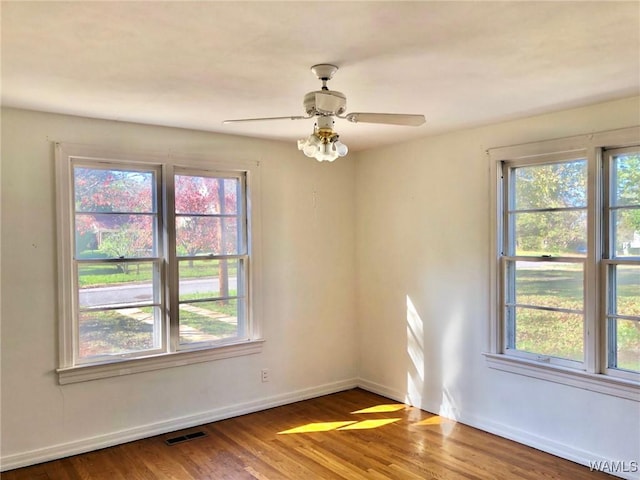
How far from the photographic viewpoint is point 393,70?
2586 mm

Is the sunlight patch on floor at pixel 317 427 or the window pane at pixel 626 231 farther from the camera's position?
the sunlight patch on floor at pixel 317 427

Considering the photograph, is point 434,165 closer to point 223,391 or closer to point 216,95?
point 216,95

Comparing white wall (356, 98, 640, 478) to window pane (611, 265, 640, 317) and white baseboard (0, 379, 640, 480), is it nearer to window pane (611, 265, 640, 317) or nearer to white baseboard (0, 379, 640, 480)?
white baseboard (0, 379, 640, 480)

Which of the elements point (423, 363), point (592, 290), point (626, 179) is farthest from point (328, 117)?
point (423, 363)

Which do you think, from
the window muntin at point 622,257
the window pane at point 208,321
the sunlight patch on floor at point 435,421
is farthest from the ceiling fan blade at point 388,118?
the sunlight patch on floor at point 435,421

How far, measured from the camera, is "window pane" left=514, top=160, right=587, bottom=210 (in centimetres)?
346

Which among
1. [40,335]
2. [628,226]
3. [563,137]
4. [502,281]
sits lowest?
[40,335]

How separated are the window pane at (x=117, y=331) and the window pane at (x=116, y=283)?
84 mm

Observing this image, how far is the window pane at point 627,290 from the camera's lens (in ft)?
10.5

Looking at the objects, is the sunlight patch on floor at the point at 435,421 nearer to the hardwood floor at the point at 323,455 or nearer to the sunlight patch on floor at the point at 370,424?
the hardwood floor at the point at 323,455

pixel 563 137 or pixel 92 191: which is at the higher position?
pixel 563 137

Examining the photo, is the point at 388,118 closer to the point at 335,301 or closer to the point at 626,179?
the point at 626,179

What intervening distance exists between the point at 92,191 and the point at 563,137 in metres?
3.47

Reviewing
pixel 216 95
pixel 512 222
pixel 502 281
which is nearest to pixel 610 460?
pixel 502 281
